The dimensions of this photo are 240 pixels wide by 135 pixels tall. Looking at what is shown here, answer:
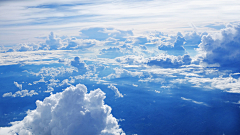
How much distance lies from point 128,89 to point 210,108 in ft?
293

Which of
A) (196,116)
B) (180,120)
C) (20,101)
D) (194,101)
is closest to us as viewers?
(180,120)

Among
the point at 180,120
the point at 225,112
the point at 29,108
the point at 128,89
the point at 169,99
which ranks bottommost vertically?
the point at 180,120

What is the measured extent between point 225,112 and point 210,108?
958 centimetres

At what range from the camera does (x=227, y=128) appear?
92.9 meters

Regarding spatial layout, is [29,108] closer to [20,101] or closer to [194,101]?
[20,101]

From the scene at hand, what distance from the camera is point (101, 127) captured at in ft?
182

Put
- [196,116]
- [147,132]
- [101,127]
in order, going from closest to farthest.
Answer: [101,127], [147,132], [196,116]

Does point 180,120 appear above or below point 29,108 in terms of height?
below

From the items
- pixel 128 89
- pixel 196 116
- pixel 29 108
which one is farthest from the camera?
pixel 128 89

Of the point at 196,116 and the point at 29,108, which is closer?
the point at 196,116

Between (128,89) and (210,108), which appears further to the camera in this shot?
(128,89)

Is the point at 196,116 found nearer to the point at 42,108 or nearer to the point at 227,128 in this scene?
the point at 227,128

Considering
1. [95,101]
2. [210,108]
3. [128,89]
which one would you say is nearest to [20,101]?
[128,89]

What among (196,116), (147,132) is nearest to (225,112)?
(196,116)
